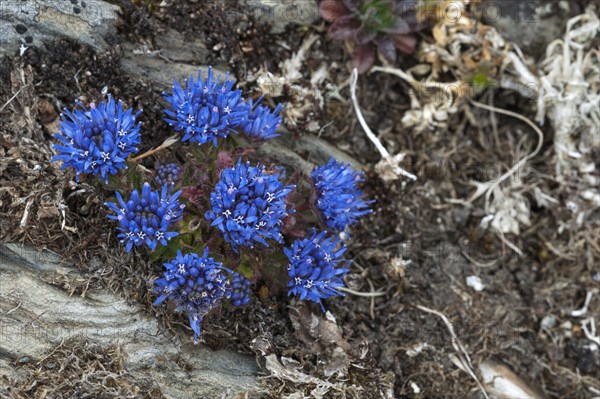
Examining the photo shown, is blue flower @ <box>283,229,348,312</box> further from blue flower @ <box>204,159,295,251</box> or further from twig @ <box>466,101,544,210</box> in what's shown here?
twig @ <box>466,101,544,210</box>

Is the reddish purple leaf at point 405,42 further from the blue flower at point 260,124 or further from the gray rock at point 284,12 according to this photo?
the blue flower at point 260,124

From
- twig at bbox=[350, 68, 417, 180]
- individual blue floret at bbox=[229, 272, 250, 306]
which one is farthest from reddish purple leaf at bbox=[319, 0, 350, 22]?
individual blue floret at bbox=[229, 272, 250, 306]

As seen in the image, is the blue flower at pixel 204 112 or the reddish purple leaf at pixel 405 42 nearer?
the blue flower at pixel 204 112

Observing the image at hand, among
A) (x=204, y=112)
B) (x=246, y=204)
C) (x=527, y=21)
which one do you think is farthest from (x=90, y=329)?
(x=527, y=21)

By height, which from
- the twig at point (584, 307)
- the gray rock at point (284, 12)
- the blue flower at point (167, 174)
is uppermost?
the gray rock at point (284, 12)

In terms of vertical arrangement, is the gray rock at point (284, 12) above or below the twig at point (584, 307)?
above

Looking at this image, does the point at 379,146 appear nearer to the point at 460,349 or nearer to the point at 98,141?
the point at 460,349

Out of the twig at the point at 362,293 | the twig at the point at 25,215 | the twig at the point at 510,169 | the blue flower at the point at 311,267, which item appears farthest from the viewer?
the twig at the point at 510,169

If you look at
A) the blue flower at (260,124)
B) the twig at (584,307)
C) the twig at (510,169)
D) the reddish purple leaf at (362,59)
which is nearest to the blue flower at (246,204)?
the blue flower at (260,124)

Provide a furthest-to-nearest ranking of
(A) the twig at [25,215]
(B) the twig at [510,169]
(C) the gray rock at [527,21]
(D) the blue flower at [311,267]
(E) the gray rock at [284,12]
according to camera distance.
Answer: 1. (C) the gray rock at [527,21]
2. (B) the twig at [510,169]
3. (E) the gray rock at [284,12]
4. (D) the blue flower at [311,267]
5. (A) the twig at [25,215]
